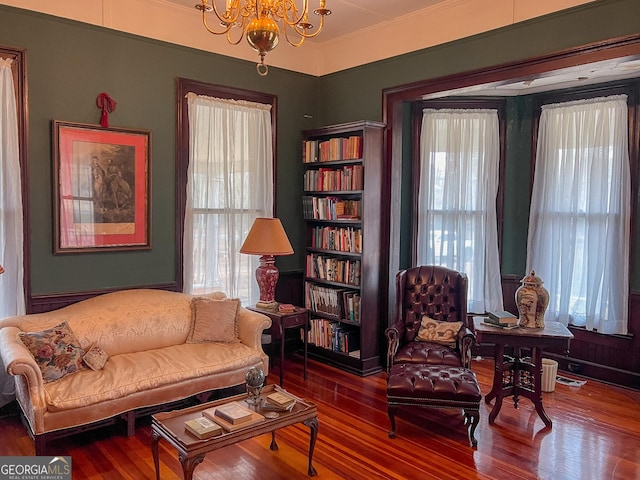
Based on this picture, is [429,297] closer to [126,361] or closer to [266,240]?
[266,240]

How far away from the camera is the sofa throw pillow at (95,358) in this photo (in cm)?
348

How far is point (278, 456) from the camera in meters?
3.25

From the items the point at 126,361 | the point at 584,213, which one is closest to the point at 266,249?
the point at 126,361

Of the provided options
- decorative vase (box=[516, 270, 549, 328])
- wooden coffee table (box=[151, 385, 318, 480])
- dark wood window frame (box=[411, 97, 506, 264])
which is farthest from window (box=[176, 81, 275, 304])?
decorative vase (box=[516, 270, 549, 328])

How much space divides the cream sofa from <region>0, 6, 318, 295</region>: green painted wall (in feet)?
0.93

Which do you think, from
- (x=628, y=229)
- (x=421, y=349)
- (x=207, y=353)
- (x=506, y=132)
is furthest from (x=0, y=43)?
(x=628, y=229)

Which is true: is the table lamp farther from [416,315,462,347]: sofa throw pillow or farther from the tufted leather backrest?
[416,315,462,347]: sofa throw pillow

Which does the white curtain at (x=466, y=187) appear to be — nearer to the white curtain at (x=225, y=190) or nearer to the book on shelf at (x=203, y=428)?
the white curtain at (x=225, y=190)

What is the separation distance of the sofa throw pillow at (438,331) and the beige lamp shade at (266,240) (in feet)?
4.33

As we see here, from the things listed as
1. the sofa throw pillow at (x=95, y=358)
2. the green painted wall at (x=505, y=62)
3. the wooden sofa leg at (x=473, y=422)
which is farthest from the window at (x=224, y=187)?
the wooden sofa leg at (x=473, y=422)

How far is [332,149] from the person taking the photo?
5.08 meters

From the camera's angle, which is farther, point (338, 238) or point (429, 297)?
point (338, 238)

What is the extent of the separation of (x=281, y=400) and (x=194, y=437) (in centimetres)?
58

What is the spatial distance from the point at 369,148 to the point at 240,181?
1.29 metres
